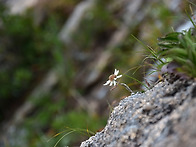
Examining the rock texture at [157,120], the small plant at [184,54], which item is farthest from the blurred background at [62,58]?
the small plant at [184,54]

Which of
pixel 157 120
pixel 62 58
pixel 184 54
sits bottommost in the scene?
pixel 157 120

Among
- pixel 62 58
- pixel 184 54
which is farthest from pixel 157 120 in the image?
pixel 62 58

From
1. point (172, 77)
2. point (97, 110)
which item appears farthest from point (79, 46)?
point (172, 77)

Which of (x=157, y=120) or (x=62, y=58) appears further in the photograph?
(x=62, y=58)

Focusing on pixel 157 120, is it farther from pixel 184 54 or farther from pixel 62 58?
pixel 62 58

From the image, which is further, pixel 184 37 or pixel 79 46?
pixel 79 46

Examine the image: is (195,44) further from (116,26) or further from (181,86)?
(116,26)
